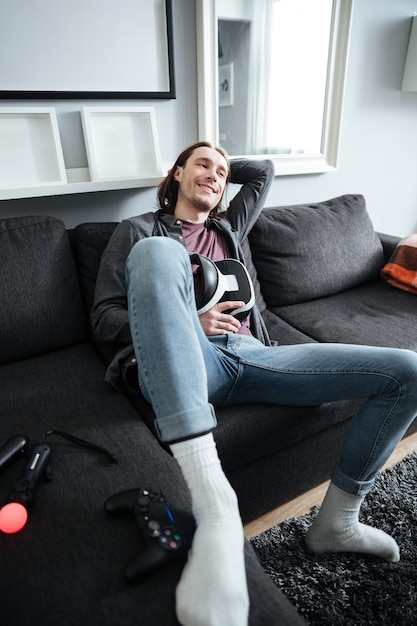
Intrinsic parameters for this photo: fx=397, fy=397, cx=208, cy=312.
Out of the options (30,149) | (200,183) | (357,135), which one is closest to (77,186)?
(30,149)

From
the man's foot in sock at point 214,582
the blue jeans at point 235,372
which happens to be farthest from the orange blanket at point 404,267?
the man's foot in sock at point 214,582

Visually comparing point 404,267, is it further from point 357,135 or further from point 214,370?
point 214,370

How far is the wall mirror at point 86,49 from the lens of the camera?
4.13 ft

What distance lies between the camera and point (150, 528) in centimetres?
66

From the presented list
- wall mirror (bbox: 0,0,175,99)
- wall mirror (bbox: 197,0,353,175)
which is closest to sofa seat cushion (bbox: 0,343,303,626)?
wall mirror (bbox: 0,0,175,99)

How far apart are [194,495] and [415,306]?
Result: 132cm

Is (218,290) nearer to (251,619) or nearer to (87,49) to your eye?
(251,619)

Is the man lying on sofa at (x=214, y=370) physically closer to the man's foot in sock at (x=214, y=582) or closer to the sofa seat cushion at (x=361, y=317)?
the man's foot in sock at (x=214, y=582)

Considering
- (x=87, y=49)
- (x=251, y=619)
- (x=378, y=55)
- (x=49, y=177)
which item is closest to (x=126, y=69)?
(x=87, y=49)

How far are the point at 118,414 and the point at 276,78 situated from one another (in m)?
1.62

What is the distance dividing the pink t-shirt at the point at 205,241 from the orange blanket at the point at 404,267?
2.87 ft

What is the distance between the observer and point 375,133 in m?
2.16

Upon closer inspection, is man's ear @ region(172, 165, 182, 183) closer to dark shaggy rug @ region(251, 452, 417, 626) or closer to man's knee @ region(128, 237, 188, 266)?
man's knee @ region(128, 237, 188, 266)

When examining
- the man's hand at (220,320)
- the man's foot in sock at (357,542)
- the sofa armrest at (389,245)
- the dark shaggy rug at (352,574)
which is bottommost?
the dark shaggy rug at (352,574)
